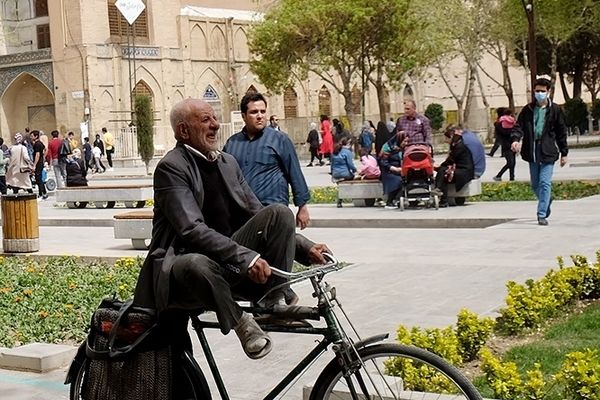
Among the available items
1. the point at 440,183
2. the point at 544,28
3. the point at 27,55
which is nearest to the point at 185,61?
the point at 27,55

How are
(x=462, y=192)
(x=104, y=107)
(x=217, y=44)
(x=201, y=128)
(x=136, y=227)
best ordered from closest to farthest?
(x=201, y=128) < (x=136, y=227) < (x=462, y=192) < (x=104, y=107) < (x=217, y=44)

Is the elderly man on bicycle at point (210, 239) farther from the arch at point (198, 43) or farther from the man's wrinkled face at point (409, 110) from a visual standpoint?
the arch at point (198, 43)

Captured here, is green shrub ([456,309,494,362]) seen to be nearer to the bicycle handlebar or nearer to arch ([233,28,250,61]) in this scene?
the bicycle handlebar

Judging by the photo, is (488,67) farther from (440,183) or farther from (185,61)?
(440,183)

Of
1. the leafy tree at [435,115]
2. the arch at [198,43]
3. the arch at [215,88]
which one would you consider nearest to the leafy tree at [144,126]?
the arch at [215,88]

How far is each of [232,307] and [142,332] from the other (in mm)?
629

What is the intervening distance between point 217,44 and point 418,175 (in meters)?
39.1

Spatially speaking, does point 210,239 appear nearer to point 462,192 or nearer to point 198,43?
point 462,192

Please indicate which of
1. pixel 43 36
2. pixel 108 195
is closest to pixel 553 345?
pixel 108 195

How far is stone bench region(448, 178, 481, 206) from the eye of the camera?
16750 millimetres

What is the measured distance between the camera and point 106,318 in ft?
15.5

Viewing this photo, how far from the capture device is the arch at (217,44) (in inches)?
2120

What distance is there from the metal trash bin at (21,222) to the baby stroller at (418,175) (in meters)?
5.89

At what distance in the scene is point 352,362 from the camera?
413 cm
